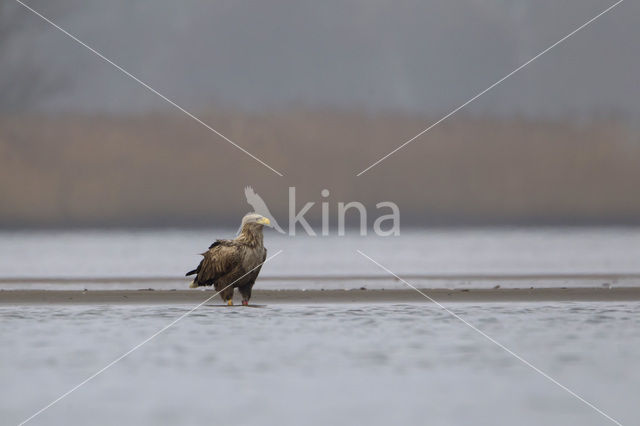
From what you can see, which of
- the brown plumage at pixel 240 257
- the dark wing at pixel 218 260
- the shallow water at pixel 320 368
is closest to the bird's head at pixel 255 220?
the brown plumage at pixel 240 257

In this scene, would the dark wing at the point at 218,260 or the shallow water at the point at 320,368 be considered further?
the dark wing at the point at 218,260

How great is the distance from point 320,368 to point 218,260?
6.16 m

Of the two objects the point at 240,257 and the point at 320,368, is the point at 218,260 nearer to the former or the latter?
the point at 240,257

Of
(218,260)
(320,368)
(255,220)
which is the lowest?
(320,368)

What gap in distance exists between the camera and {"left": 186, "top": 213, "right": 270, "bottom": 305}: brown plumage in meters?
18.7

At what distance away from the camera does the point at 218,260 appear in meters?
18.8

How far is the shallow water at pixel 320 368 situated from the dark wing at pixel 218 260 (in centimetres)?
66

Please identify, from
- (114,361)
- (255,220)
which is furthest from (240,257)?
(114,361)

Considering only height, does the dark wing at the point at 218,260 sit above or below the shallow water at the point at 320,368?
above

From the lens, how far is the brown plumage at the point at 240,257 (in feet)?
61.3

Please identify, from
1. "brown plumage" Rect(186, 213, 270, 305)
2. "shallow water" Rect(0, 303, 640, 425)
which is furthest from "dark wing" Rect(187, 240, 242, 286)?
"shallow water" Rect(0, 303, 640, 425)

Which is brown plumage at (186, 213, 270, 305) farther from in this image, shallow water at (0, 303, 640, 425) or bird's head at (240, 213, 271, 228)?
shallow water at (0, 303, 640, 425)

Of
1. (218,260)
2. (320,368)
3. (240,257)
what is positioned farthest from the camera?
(218,260)

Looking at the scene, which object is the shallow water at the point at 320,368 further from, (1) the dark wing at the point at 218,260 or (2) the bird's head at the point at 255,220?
(2) the bird's head at the point at 255,220
